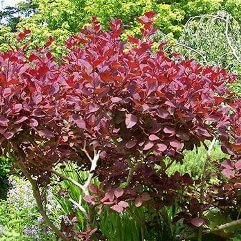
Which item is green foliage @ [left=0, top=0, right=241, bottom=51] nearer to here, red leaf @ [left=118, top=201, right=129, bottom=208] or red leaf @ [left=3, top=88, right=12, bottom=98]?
red leaf @ [left=118, top=201, right=129, bottom=208]

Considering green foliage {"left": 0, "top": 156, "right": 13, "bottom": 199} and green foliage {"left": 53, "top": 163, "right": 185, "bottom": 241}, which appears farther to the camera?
green foliage {"left": 0, "top": 156, "right": 13, "bottom": 199}

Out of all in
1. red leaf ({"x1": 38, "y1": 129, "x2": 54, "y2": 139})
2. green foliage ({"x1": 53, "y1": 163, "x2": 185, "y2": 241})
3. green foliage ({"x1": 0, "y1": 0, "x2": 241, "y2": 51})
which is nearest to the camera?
red leaf ({"x1": 38, "y1": 129, "x2": 54, "y2": 139})

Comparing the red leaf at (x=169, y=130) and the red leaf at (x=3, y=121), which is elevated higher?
the red leaf at (x=3, y=121)

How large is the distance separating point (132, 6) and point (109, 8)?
0.70m

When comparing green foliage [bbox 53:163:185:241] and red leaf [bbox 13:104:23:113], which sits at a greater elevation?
red leaf [bbox 13:104:23:113]

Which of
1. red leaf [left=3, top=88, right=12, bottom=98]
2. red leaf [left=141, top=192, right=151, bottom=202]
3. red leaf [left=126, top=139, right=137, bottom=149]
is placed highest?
red leaf [left=3, top=88, right=12, bottom=98]

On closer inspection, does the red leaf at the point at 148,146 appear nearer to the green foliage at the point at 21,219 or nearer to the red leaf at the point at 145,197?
the red leaf at the point at 145,197

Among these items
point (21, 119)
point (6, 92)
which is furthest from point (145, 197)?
point (6, 92)

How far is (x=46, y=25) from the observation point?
17156 millimetres

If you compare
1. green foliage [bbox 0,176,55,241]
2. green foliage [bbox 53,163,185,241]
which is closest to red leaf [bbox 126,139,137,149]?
green foliage [bbox 53,163,185,241]

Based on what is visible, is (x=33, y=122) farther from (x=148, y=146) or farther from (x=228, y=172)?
(x=228, y=172)

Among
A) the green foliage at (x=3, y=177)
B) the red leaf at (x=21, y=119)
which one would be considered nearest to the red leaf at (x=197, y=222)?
the red leaf at (x=21, y=119)

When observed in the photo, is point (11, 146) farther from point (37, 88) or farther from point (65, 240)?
point (65, 240)

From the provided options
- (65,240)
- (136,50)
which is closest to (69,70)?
(136,50)
